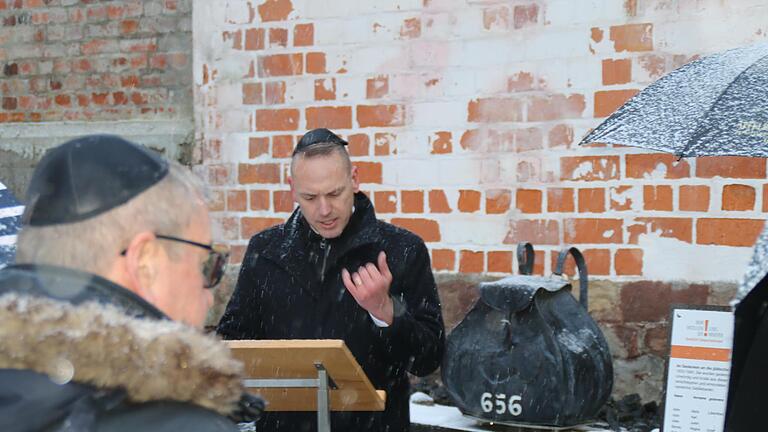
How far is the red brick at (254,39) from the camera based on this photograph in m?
5.30

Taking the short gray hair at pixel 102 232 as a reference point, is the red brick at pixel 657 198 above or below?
below

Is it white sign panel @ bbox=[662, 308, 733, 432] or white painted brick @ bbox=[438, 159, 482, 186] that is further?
white painted brick @ bbox=[438, 159, 482, 186]

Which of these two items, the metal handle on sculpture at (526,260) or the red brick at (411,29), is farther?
the red brick at (411,29)

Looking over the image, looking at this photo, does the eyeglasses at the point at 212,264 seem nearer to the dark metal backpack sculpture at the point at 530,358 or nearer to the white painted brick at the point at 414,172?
the dark metal backpack sculpture at the point at 530,358

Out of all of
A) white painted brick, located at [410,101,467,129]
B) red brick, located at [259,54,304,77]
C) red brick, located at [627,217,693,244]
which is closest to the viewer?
red brick, located at [627,217,693,244]

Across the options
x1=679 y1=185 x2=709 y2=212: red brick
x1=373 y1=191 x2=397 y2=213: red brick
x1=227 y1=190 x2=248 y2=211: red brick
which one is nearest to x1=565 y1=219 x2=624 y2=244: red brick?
x1=679 y1=185 x2=709 y2=212: red brick

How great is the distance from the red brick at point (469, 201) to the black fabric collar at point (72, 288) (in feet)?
11.3

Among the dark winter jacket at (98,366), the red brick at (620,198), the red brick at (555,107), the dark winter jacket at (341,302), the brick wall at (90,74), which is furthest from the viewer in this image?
the brick wall at (90,74)

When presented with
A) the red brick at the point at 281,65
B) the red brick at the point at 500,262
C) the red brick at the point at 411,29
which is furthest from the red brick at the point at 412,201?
the red brick at the point at 281,65

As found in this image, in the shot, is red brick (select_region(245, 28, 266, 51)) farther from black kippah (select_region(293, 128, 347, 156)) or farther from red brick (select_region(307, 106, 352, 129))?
black kippah (select_region(293, 128, 347, 156))

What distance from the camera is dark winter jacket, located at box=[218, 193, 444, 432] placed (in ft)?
11.1

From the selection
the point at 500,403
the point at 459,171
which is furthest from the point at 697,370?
the point at 459,171

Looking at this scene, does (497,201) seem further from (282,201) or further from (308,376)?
(308,376)

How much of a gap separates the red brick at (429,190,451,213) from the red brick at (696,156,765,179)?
117 cm
